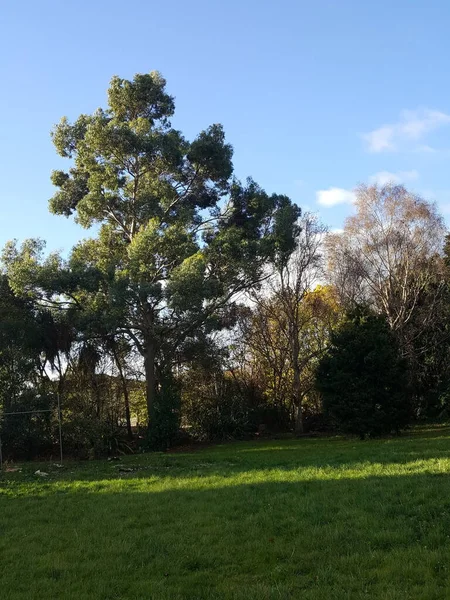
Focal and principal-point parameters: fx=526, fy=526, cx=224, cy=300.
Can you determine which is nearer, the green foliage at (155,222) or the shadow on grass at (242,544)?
the shadow on grass at (242,544)

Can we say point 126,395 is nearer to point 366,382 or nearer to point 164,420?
point 164,420

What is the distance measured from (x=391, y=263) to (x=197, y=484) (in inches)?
891

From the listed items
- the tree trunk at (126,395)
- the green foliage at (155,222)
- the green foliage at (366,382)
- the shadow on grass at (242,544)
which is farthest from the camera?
the tree trunk at (126,395)

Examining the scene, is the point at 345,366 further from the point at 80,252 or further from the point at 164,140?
the point at 80,252

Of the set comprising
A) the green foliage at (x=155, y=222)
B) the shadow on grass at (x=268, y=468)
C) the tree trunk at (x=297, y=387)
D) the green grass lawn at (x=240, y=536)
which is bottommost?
the shadow on grass at (x=268, y=468)

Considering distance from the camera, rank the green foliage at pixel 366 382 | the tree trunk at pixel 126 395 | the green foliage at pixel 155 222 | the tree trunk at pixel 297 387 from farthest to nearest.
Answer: the tree trunk at pixel 297 387
the tree trunk at pixel 126 395
the green foliage at pixel 155 222
the green foliage at pixel 366 382

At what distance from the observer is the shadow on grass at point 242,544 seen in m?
4.82

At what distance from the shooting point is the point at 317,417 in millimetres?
29078

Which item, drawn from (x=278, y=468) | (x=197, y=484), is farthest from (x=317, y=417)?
(x=197, y=484)

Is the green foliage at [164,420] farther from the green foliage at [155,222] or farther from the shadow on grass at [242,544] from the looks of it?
the shadow on grass at [242,544]

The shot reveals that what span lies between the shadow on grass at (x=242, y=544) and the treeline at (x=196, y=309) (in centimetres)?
1174

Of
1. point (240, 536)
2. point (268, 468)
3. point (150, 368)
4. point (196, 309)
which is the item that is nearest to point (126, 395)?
point (150, 368)

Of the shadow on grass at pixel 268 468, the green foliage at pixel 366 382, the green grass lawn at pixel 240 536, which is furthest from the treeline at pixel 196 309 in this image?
the green grass lawn at pixel 240 536

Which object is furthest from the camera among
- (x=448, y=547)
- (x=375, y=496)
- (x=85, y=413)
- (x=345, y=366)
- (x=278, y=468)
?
(x=85, y=413)
